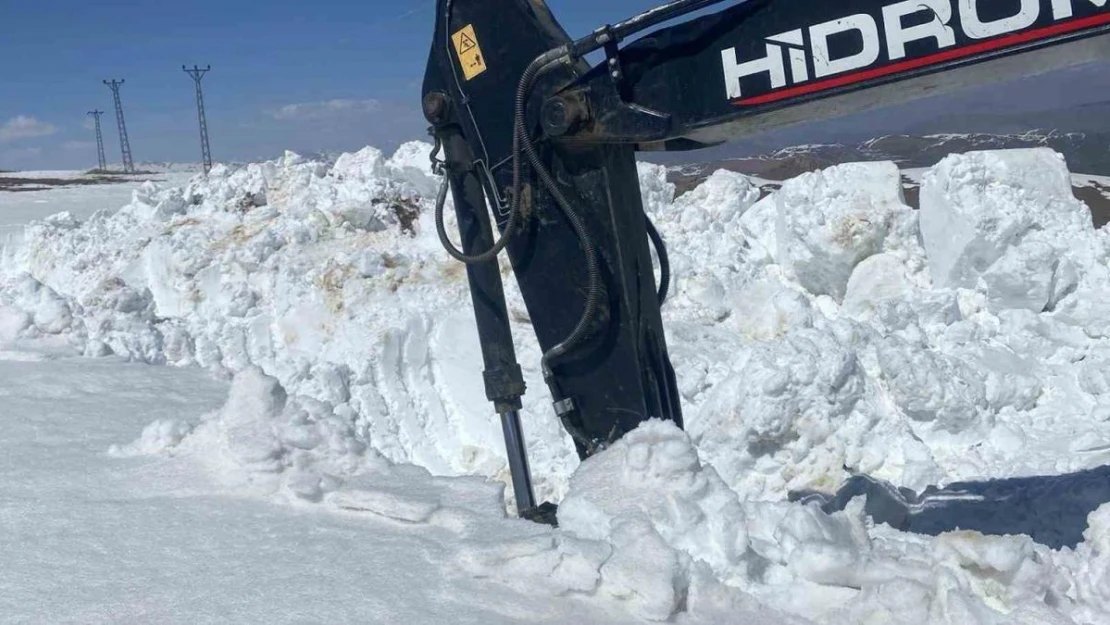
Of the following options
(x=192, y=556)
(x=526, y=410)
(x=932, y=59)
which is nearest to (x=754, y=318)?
(x=526, y=410)

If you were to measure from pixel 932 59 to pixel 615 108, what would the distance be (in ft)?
2.83

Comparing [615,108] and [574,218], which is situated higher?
[615,108]

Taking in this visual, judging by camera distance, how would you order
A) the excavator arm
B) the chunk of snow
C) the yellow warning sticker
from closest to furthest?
the excavator arm < the yellow warning sticker < the chunk of snow

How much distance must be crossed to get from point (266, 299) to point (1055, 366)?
5.30 meters

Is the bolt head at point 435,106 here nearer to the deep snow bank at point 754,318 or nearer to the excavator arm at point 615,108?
the excavator arm at point 615,108

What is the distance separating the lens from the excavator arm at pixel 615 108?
2.56 metres

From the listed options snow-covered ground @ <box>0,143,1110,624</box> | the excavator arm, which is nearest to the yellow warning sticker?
the excavator arm

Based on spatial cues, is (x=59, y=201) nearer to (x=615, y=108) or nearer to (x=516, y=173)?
(x=516, y=173)

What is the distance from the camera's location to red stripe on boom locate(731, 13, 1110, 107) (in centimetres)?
241

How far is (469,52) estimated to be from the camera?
329 centimetres

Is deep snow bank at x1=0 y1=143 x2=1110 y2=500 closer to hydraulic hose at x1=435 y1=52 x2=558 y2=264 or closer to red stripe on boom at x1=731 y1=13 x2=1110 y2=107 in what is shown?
hydraulic hose at x1=435 y1=52 x2=558 y2=264

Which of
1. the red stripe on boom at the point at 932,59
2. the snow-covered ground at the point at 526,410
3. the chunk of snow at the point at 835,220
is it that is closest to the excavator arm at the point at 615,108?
the red stripe on boom at the point at 932,59

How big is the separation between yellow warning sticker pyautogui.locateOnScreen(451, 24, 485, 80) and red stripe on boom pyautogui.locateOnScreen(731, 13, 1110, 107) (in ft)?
2.89

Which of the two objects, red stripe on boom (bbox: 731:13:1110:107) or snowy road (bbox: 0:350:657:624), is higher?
red stripe on boom (bbox: 731:13:1110:107)
